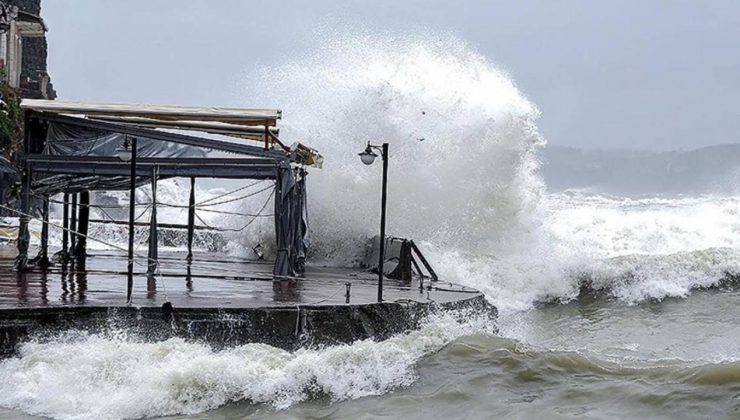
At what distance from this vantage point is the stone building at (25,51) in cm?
4181

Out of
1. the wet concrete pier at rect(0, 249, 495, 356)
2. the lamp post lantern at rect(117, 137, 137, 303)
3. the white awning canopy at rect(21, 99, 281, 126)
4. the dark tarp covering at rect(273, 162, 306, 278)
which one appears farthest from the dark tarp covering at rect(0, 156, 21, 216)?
the lamp post lantern at rect(117, 137, 137, 303)

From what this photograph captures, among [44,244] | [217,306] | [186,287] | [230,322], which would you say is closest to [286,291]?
[186,287]

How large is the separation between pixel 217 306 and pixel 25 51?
149 feet

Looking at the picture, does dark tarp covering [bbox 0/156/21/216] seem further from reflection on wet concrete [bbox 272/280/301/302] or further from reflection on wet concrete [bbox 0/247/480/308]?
reflection on wet concrete [bbox 272/280/301/302]

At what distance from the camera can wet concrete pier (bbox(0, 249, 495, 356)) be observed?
1025cm

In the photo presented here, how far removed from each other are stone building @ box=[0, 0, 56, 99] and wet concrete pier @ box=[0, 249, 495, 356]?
2610 cm

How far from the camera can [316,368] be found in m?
9.96

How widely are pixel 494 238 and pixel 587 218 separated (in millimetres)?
12648

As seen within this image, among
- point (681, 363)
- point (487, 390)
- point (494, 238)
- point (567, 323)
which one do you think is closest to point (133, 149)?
point (487, 390)

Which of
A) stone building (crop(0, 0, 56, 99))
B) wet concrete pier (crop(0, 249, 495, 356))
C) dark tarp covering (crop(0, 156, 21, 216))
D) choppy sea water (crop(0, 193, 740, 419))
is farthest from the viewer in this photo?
stone building (crop(0, 0, 56, 99))

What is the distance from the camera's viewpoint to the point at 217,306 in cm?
1097

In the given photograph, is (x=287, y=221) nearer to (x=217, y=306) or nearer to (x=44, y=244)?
(x=217, y=306)

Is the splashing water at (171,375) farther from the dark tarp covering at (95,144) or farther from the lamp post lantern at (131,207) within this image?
the dark tarp covering at (95,144)

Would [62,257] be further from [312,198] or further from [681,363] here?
[681,363]
